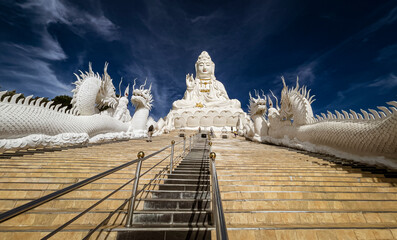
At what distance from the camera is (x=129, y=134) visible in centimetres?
1009

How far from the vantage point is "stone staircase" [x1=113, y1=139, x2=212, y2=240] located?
167 cm

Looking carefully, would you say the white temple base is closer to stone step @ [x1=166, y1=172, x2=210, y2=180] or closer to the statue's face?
the statue's face

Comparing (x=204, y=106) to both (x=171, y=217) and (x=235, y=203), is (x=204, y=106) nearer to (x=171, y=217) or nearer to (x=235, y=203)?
(x=235, y=203)

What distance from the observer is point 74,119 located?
20.0 feet

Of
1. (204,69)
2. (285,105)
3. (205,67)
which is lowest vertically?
(285,105)

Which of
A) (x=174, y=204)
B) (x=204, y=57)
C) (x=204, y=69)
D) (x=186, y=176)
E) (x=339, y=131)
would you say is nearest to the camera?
(x=174, y=204)

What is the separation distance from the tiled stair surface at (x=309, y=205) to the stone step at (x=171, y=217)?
0.95 ft

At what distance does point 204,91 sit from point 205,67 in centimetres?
455

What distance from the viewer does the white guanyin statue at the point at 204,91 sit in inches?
976

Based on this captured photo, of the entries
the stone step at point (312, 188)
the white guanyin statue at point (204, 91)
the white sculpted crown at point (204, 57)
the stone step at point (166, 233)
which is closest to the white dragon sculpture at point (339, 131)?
the stone step at point (312, 188)

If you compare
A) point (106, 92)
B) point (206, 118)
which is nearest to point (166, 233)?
point (106, 92)

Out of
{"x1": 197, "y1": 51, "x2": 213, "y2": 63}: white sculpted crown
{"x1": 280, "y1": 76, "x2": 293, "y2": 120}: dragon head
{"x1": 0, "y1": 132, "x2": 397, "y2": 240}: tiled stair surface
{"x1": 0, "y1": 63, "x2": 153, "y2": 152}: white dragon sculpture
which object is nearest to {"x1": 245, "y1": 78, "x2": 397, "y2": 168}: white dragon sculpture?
{"x1": 280, "y1": 76, "x2": 293, "y2": 120}: dragon head

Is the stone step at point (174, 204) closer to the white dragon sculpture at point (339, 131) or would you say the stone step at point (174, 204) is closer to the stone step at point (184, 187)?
the stone step at point (184, 187)

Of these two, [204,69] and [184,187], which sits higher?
[204,69]
